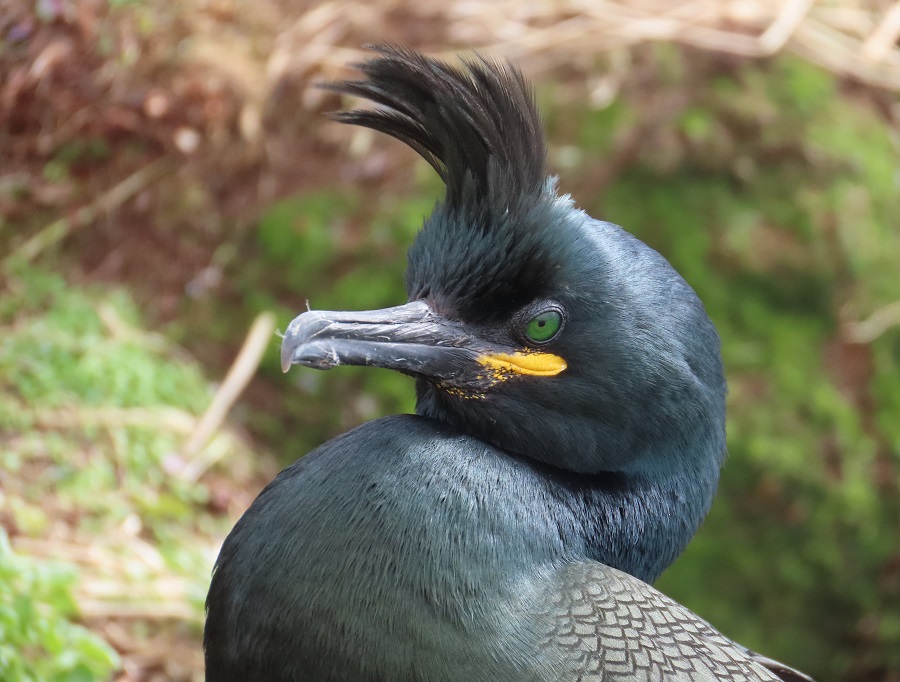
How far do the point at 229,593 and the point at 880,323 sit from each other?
167 inches

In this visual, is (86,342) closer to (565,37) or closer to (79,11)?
(79,11)

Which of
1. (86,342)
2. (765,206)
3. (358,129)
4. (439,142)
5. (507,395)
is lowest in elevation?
(86,342)

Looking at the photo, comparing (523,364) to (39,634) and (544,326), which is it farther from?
(39,634)

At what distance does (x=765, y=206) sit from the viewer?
553 cm

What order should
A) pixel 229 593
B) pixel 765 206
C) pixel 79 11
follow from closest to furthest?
pixel 229 593, pixel 79 11, pixel 765 206

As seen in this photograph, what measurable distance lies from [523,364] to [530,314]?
131mm

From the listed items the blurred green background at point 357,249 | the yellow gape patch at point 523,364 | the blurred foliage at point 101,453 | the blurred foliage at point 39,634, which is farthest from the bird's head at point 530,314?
the blurred green background at point 357,249

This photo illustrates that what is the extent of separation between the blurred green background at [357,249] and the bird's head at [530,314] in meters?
2.30

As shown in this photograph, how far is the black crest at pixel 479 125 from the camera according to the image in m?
2.52

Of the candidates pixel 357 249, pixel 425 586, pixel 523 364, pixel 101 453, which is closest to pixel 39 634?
pixel 425 586

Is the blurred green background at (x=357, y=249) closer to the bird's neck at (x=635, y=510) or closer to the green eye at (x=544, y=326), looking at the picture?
the bird's neck at (x=635, y=510)

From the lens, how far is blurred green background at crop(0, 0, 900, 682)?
473cm

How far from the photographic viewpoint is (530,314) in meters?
2.50

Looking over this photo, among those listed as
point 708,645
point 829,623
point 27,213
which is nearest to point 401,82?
point 708,645
